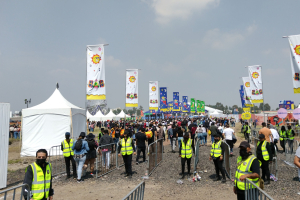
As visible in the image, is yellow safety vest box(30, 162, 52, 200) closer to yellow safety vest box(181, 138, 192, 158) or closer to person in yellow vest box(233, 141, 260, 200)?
person in yellow vest box(233, 141, 260, 200)

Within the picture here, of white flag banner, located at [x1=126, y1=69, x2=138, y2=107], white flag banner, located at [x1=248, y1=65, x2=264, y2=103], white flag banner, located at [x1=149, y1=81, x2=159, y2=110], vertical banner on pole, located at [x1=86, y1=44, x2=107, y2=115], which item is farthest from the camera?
white flag banner, located at [x1=149, y1=81, x2=159, y2=110]

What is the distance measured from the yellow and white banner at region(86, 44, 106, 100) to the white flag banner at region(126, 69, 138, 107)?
5005 mm

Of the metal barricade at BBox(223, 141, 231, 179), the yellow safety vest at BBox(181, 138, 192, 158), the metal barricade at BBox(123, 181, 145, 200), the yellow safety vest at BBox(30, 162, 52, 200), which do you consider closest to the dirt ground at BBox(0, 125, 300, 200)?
the metal barricade at BBox(223, 141, 231, 179)

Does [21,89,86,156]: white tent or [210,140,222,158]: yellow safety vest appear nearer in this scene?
[210,140,222,158]: yellow safety vest

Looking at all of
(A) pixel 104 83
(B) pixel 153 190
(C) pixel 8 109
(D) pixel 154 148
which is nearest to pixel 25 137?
(A) pixel 104 83

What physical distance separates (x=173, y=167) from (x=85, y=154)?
4.01 metres

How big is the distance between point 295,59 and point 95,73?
9751mm

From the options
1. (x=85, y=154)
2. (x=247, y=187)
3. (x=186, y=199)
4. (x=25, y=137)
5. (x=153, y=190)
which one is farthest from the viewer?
(x=25, y=137)

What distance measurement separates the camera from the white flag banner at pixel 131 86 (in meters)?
18.4

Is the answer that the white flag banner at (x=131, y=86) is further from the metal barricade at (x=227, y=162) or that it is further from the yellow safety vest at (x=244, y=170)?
the yellow safety vest at (x=244, y=170)

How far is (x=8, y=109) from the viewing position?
26.7 ft

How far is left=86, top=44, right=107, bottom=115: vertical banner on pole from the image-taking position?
13.2m

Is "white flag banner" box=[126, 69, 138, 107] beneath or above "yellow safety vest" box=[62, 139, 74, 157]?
above

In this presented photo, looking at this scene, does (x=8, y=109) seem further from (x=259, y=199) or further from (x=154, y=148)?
(x=259, y=199)
